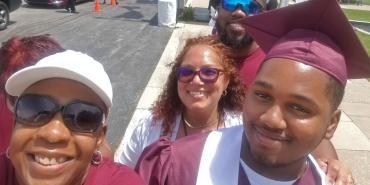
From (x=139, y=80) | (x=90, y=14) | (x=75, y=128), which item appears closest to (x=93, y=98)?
(x=75, y=128)

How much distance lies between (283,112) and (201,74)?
110 centimetres

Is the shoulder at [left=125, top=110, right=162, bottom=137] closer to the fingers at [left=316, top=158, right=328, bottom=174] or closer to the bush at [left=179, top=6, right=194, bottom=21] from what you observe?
the fingers at [left=316, top=158, right=328, bottom=174]

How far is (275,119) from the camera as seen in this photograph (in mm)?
1599

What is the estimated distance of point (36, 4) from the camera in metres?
18.9

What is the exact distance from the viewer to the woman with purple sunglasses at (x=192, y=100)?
2641 millimetres

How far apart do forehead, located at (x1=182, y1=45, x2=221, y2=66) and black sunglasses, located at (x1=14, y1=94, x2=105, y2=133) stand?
41.9 inches

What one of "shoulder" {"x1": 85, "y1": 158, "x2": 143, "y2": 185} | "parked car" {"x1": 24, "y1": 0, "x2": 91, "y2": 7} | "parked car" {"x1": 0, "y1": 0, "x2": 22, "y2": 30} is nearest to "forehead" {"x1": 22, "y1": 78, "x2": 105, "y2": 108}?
"shoulder" {"x1": 85, "y1": 158, "x2": 143, "y2": 185}

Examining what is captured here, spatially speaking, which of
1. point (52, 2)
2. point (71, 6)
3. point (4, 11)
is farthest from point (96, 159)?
point (52, 2)

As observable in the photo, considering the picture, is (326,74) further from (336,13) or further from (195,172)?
(195,172)

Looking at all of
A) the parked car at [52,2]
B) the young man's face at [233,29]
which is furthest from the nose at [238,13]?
the parked car at [52,2]

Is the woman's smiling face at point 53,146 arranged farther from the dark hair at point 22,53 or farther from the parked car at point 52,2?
the parked car at point 52,2

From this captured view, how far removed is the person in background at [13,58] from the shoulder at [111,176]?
1.92 feet

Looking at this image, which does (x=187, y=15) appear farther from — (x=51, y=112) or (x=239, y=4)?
(x=51, y=112)

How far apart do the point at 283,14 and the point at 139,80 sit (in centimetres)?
663
